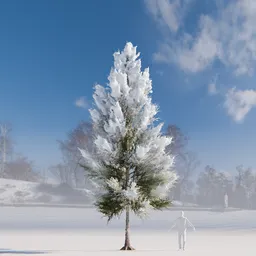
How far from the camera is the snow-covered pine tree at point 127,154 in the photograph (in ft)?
58.2

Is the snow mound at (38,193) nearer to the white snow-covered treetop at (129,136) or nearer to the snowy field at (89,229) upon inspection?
the snowy field at (89,229)

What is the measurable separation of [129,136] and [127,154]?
87 cm

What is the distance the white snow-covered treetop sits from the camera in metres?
17.9

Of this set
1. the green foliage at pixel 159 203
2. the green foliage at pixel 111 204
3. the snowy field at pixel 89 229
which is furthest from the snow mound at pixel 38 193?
the green foliage at pixel 111 204

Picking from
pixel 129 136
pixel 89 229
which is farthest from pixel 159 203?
pixel 89 229

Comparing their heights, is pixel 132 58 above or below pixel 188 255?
above

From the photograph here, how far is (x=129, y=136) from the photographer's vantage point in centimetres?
1847

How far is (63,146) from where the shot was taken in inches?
3346

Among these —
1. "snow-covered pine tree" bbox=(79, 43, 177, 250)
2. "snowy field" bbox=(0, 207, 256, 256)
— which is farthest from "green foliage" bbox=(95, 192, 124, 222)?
"snowy field" bbox=(0, 207, 256, 256)

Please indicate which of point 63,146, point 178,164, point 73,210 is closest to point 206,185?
point 178,164

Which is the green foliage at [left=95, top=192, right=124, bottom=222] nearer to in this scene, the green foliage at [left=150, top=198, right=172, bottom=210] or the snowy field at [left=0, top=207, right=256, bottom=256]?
the green foliage at [left=150, top=198, right=172, bottom=210]

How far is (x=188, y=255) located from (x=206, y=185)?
81602mm

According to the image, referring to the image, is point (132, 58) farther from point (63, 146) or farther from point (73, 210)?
point (63, 146)

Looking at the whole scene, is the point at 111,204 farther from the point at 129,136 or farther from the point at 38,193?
the point at 38,193
